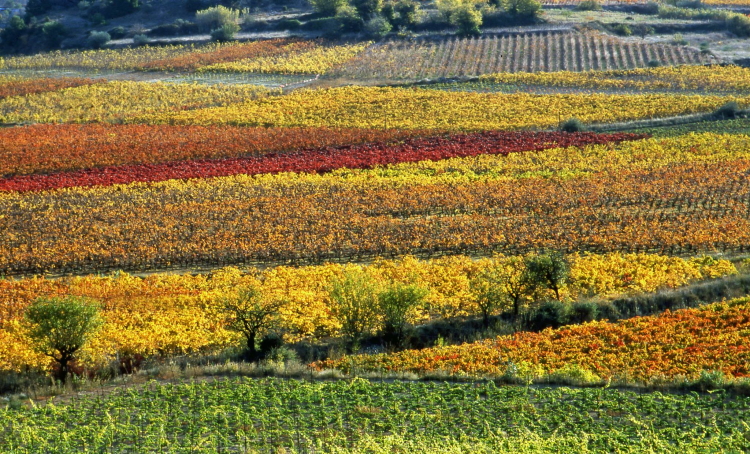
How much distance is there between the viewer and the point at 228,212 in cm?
5409

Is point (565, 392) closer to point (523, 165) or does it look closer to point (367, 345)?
point (367, 345)

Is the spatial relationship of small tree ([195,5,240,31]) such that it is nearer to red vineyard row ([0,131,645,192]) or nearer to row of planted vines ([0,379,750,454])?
red vineyard row ([0,131,645,192])

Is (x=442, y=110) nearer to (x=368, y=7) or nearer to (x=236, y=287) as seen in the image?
(x=368, y=7)

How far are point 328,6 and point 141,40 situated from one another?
26.1m

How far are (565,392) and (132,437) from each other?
1229 centimetres

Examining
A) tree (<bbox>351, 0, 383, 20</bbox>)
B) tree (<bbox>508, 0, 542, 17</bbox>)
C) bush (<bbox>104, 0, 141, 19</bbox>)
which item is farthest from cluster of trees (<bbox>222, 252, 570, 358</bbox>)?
bush (<bbox>104, 0, 141, 19</bbox>)

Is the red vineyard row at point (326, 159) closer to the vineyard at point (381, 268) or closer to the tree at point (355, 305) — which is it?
the vineyard at point (381, 268)

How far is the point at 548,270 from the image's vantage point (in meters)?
38.1

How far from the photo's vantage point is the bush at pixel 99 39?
132 metres

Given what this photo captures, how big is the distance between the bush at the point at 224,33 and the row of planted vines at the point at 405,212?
234 feet

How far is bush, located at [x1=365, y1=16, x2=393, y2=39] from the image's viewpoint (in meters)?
125

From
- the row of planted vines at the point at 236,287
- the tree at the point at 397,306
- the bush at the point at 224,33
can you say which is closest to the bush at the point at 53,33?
the bush at the point at 224,33

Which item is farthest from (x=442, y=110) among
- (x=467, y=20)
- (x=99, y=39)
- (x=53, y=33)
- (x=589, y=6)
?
(x=53, y=33)

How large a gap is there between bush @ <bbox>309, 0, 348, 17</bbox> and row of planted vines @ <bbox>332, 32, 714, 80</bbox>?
16.0 meters
